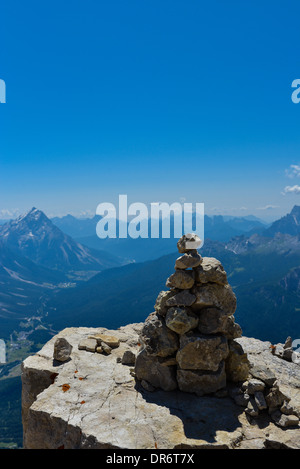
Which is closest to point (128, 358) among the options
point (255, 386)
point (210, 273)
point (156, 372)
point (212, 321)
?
point (156, 372)

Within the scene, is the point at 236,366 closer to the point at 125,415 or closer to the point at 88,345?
the point at 125,415

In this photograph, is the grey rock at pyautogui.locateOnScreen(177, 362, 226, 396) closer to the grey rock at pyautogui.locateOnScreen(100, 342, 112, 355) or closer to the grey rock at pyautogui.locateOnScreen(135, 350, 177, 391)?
the grey rock at pyautogui.locateOnScreen(135, 350, 177, 391)

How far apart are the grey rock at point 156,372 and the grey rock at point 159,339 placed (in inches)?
26.7

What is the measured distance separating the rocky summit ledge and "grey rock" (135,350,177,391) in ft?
2.22

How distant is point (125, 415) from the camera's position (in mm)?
22547

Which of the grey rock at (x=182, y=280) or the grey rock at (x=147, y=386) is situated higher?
the grey rock at (x=182, y=280)

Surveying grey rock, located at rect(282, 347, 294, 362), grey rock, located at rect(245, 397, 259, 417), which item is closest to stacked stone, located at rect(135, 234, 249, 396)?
grey rock, located at rect(245, 397, 259, 417)

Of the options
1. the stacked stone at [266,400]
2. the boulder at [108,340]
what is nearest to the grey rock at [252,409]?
the stacked stone at [266,400]

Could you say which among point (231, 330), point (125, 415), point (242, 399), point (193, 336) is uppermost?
point (193, 336)

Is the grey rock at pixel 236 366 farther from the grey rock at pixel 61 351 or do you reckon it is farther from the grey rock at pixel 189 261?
the grey rock at pixel 61 351

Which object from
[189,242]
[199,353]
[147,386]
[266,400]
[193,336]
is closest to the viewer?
[266,400]

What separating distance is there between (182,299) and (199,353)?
15.7 feet

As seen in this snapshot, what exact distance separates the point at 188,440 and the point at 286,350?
757 inches

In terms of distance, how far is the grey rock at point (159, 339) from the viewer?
1057 inches
